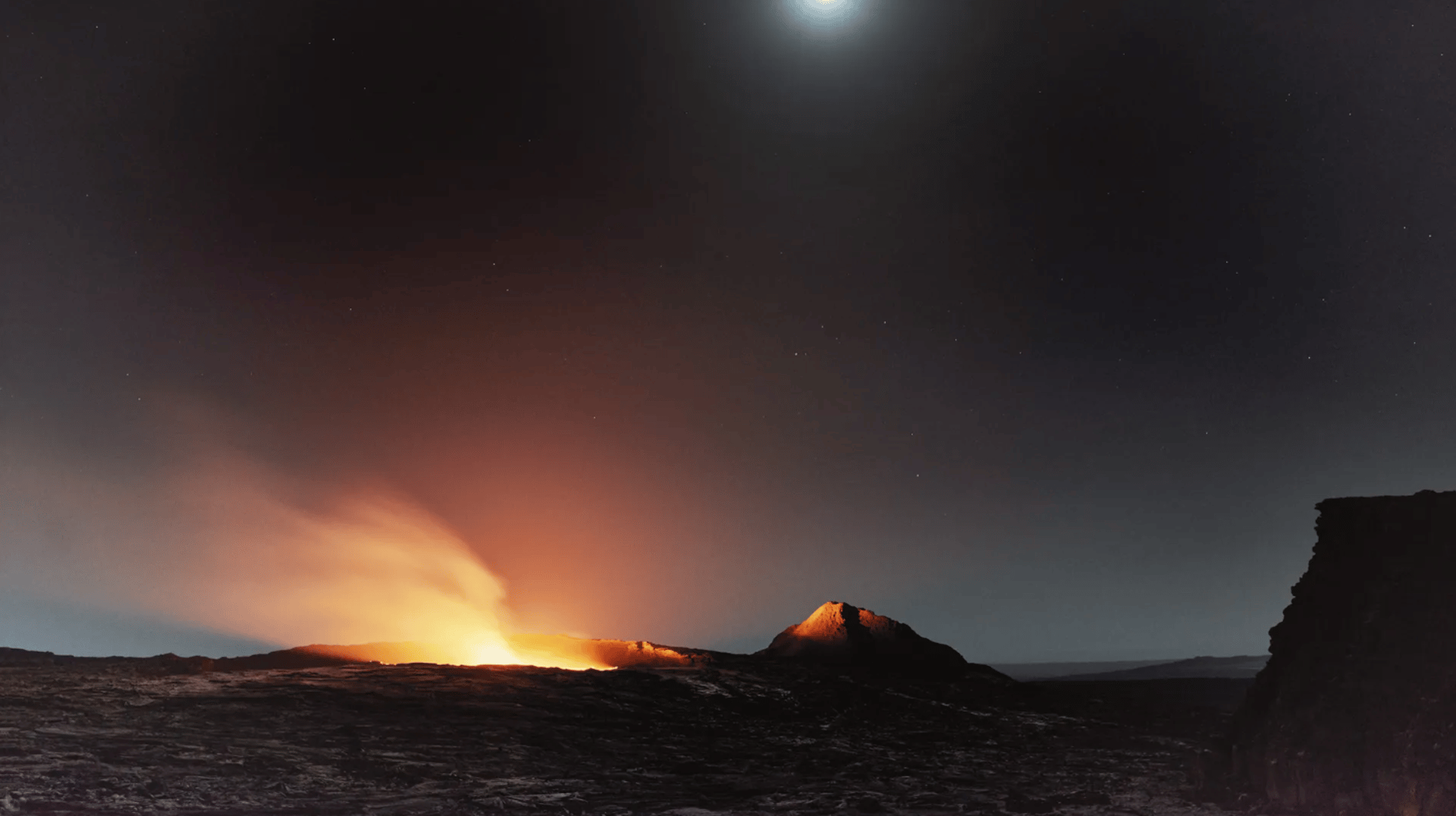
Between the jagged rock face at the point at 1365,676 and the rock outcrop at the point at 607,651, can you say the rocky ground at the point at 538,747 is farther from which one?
the rock outcrop at the point at 607,651

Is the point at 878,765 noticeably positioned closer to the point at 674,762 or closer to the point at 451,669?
the point at 674,762

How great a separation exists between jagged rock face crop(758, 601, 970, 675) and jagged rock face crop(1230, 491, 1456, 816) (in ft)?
108

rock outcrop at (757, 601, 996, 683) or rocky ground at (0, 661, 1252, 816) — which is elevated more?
rock outcrop at (757, 601, 996, 683)

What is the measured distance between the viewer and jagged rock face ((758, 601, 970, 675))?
176 feet

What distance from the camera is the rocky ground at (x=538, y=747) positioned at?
19.6 meters

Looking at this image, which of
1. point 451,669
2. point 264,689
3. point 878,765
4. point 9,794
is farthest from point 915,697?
point 9,794

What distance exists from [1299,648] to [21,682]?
36720 millimetres

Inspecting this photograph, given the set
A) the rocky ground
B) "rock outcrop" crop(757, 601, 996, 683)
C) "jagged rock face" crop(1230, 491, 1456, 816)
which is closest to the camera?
"jagged rock face" crop(1230, 491, 1456, 816)

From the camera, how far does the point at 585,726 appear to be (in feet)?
96.5

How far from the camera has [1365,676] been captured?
18.2 m

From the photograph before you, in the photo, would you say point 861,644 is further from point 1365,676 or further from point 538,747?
point 1365,676

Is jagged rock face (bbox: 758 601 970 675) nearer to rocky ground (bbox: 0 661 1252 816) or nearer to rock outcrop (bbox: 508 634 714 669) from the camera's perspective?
rock outcrop (bbox: 508 634 714 669)

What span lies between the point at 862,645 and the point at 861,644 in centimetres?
16

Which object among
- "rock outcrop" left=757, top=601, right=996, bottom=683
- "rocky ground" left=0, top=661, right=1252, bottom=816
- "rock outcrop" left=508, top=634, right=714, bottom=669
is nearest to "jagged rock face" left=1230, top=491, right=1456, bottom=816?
"rocky ground" left=0, top=661, right=1252, bottom=816
